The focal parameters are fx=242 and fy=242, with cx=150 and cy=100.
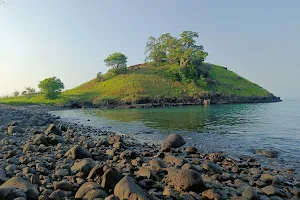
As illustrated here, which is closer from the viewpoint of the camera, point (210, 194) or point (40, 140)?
point (210, 194)

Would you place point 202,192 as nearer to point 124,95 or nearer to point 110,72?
point 124,95

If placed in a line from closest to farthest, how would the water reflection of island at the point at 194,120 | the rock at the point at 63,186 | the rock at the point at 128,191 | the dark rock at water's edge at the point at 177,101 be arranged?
1. the rock at the point at 128,191
2. the rock at the point at 63,186
3. the water reflection of island at the point at 194,120
4. the dark rock at water's edge at the point at 177,101

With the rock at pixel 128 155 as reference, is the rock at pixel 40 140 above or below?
above

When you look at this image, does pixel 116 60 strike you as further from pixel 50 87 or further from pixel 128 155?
pixel 128 155

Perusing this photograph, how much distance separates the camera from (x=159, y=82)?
116 m

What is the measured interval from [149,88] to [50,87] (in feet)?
135

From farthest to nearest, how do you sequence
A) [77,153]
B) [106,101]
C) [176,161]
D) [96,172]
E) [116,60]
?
[116,60] < [106,101] < [176,161] < [77,153] < [96,172]

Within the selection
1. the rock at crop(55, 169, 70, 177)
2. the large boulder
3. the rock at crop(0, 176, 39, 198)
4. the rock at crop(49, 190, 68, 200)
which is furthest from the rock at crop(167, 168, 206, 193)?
the large boulder

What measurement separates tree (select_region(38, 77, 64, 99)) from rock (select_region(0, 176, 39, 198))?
9671 centimetres

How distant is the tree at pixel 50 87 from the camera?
97000 millimetres

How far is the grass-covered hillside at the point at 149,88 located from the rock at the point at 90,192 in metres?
86.4

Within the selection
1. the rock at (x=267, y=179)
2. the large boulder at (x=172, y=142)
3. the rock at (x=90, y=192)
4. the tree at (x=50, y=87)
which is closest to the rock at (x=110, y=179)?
the rock at (x=90, y=192)

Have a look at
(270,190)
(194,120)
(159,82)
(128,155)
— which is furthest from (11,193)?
(159,82)

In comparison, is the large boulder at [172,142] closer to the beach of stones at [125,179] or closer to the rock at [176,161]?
the rock at [176,161]
